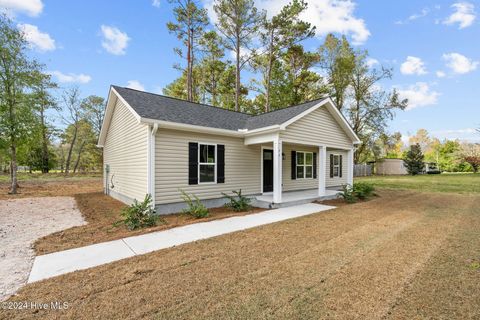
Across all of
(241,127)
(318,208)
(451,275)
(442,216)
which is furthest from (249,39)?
(451,275)

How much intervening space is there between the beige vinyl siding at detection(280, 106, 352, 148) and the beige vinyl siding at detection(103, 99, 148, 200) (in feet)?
15.9

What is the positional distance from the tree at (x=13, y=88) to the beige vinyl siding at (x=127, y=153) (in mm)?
4876

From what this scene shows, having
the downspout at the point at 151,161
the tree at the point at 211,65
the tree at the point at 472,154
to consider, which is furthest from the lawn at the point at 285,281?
the tree at the point at 472,154

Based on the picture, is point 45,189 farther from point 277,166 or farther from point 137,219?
point 277,166

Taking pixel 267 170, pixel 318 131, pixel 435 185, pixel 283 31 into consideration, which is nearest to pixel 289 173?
pixel 267 170

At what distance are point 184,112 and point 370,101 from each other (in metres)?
24.4

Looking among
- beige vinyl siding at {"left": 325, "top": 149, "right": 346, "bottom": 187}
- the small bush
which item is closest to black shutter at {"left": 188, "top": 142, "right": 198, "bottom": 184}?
the small bush

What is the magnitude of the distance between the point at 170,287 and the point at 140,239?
7.50 feet

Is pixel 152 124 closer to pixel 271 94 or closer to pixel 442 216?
pixel 442 216

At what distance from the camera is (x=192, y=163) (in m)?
7.42

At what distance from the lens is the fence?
24.7 metres

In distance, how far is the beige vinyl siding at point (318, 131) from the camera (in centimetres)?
830

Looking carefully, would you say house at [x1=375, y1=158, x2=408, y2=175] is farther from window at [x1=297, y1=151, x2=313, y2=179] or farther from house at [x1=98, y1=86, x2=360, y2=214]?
window at [x1=297, y1=151, x2=313, y2=179]

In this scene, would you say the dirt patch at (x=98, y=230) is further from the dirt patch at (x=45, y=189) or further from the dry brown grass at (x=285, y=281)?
the dirt patch at (x=45, y=189)
